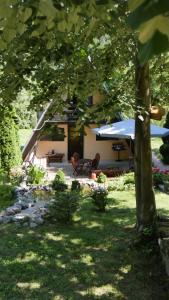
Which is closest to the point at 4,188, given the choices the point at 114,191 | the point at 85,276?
the point at 114,191

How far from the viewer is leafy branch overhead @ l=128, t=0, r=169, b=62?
4.35ft

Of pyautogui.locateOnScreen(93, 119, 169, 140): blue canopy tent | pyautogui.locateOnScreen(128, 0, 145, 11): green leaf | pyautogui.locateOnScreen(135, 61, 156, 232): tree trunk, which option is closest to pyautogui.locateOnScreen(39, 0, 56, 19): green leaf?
pyautogui.locateOnScreen(128, 0, 145, 11): green leaf

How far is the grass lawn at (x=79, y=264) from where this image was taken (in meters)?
6.92

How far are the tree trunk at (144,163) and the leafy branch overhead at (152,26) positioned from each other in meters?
7.71

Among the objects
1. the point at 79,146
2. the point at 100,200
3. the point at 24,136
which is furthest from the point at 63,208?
the point at 24,136

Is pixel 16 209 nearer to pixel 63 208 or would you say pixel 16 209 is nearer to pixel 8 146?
pixel 63 208

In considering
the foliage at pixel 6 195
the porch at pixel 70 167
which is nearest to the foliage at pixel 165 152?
the porch at pixel 70 167

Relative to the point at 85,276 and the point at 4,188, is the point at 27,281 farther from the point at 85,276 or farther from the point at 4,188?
the point at 4,188

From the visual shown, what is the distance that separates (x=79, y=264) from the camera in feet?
26.9

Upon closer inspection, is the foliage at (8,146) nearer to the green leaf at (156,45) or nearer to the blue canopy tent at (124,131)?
the blue canopy tent at (124,131)

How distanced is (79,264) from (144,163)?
8.69 ft

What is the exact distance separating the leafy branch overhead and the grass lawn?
5.98 metres

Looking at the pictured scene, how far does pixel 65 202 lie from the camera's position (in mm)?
11398

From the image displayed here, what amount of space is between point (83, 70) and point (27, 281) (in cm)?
388
